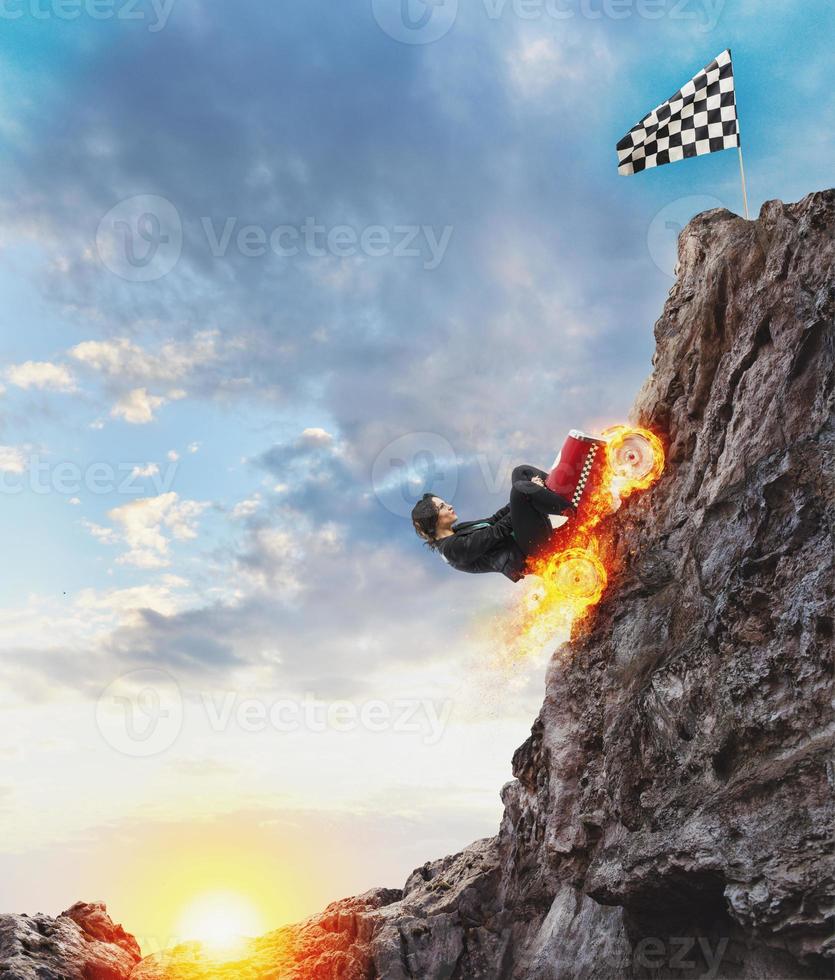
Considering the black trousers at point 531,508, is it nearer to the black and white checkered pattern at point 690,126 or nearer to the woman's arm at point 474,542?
the woman's arm at point 474,542

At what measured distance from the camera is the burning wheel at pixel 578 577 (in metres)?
14.2

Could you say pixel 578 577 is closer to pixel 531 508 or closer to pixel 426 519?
pixel 531 508

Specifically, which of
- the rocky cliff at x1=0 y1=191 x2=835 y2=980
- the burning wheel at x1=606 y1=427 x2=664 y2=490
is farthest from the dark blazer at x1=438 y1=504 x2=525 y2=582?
the burning wheel at x1=606 y1=427 x2=664 y2=490

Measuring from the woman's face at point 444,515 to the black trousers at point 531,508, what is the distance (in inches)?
66.3

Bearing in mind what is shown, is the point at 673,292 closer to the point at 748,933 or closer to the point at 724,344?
the point at 724,344

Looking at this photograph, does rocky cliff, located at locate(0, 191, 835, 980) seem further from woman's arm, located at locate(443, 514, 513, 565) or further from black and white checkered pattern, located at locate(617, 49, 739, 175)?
black and white checkered pattern, located at locate(617, 49, 739, 175)

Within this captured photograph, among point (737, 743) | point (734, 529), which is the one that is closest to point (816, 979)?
point (737, 743)

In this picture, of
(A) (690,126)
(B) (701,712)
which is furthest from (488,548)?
(A) (690,126)

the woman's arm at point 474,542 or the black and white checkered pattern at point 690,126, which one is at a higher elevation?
the black and white checkered pattern at point 690,126

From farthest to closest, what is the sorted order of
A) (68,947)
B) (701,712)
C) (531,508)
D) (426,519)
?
1. (68,947)
2. (426,519)
3. (531,508)
4. (701,712)

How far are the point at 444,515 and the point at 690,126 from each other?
9697mm

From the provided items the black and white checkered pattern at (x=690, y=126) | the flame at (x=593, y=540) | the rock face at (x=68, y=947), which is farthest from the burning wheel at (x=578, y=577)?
the rock face at (x=68, y=947)

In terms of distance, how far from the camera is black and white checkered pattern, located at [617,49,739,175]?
16.1m

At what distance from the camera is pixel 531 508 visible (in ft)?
43.4
